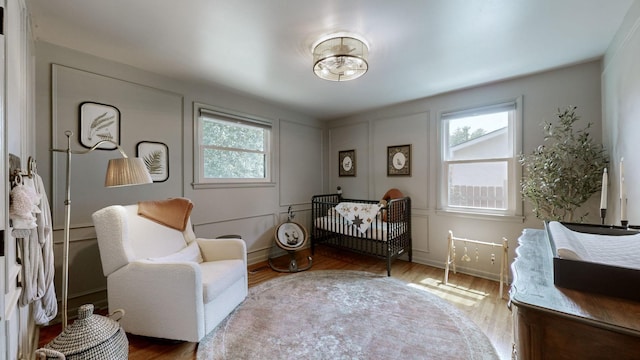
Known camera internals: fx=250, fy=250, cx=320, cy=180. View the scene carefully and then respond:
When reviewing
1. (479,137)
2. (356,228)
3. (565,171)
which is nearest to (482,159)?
(479,137)

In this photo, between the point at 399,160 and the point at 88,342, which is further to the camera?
the point at 399,160

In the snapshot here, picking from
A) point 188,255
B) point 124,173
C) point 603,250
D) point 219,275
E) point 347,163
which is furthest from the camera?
point 347,163

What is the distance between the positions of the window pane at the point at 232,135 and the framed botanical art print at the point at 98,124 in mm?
860

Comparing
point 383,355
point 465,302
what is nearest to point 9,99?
point 383,355

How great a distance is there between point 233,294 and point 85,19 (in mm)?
2323

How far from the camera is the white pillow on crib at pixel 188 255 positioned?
203 centimetres

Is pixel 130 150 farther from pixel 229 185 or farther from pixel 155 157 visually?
pixel 229 185

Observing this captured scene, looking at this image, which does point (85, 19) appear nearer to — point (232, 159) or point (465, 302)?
point (232, 159)

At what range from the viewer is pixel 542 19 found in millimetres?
1712

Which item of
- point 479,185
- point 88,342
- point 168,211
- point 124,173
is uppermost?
point 124,173

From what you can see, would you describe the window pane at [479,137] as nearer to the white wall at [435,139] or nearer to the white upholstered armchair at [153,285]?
the white wall at [435,139]

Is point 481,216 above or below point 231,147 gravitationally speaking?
below

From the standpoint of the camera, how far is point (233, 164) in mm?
3354

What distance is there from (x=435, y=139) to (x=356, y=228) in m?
1.59
